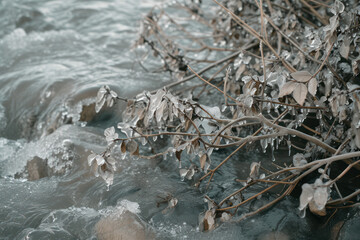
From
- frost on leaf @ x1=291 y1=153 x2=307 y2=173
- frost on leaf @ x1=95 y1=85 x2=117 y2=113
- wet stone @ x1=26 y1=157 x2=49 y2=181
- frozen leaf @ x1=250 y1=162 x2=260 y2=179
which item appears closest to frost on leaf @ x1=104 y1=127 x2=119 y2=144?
frost on leaf @ x1=95 y1=85 x2=117 y2=113

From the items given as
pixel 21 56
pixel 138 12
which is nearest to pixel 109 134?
pixel 21 56

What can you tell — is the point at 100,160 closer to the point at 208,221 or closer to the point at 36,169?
the point at 208,221

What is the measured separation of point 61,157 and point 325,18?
220 centimetres

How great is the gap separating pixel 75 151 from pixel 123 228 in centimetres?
98

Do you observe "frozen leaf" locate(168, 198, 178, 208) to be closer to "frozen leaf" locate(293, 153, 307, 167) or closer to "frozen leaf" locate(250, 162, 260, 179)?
"frozen leaf" locate(250, 162, 260, 179)

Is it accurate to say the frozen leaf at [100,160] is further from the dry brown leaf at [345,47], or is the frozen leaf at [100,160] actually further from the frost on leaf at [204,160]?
the dry brown leaf at [345,47]

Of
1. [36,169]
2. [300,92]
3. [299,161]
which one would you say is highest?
[300,92]

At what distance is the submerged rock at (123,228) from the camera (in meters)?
2.39

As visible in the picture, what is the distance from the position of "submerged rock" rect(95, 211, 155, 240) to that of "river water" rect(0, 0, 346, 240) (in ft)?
0.15

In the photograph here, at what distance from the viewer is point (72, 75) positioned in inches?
173

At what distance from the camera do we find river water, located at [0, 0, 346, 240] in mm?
2488

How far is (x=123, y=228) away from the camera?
2418 millimetres

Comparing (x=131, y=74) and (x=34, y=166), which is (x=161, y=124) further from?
(x=131, y=74)

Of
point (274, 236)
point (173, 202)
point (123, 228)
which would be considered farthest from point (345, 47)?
point (123, 228)
